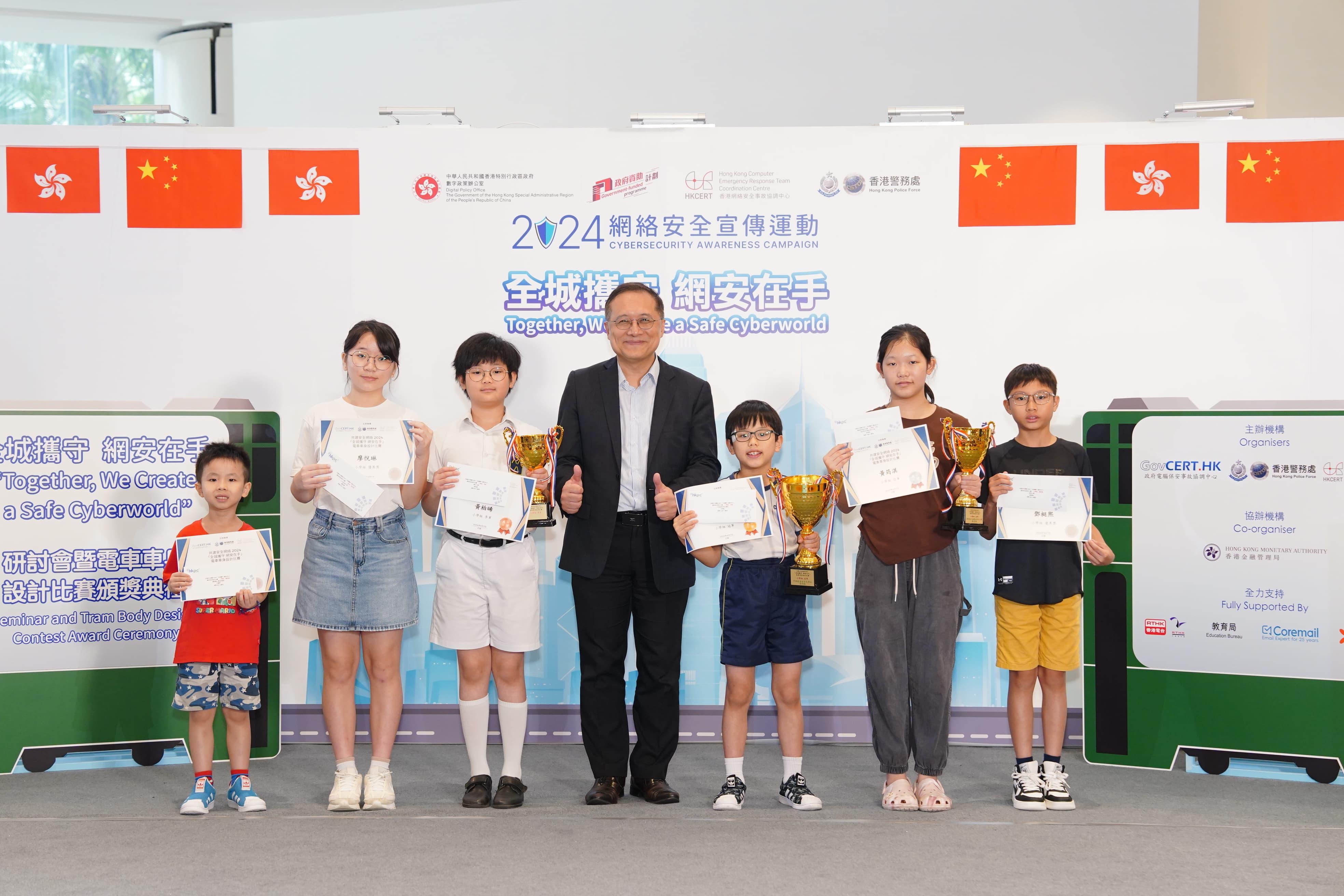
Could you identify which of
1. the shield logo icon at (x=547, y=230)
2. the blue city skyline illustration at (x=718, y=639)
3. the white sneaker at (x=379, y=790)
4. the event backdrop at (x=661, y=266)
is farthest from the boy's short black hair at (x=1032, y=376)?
the white sneaker at (x=379, y=790)

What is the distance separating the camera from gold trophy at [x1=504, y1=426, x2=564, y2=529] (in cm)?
312

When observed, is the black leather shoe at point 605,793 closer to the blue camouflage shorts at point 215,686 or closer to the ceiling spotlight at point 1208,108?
the blue camouflage shorts at point 215,686

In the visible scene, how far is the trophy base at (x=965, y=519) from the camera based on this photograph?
3.04m

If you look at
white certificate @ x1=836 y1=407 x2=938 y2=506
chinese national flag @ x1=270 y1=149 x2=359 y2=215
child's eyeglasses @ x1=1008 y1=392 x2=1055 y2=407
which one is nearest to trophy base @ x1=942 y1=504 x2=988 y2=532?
white certificate @ x1=836 y1=407 x2=938 y2=506

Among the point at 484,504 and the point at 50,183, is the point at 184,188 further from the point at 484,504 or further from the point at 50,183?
the point at 484,504

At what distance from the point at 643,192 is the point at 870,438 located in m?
1.54

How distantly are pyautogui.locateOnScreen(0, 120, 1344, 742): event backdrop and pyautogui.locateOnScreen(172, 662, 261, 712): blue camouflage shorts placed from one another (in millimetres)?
900

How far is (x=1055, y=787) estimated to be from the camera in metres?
3.23

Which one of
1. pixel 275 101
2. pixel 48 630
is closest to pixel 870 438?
pixel 48 630

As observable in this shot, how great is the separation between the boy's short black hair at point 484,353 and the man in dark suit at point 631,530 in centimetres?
23

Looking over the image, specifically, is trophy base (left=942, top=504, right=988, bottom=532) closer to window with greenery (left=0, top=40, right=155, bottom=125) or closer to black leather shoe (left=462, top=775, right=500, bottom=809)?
black leather shoe (left=462, top=775, right=500, bottom=809)

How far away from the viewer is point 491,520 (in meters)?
3.08

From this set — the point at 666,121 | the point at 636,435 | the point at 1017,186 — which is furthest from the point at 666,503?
the point at 1017,186

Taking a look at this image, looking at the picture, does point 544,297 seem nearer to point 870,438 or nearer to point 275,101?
point 870,438
